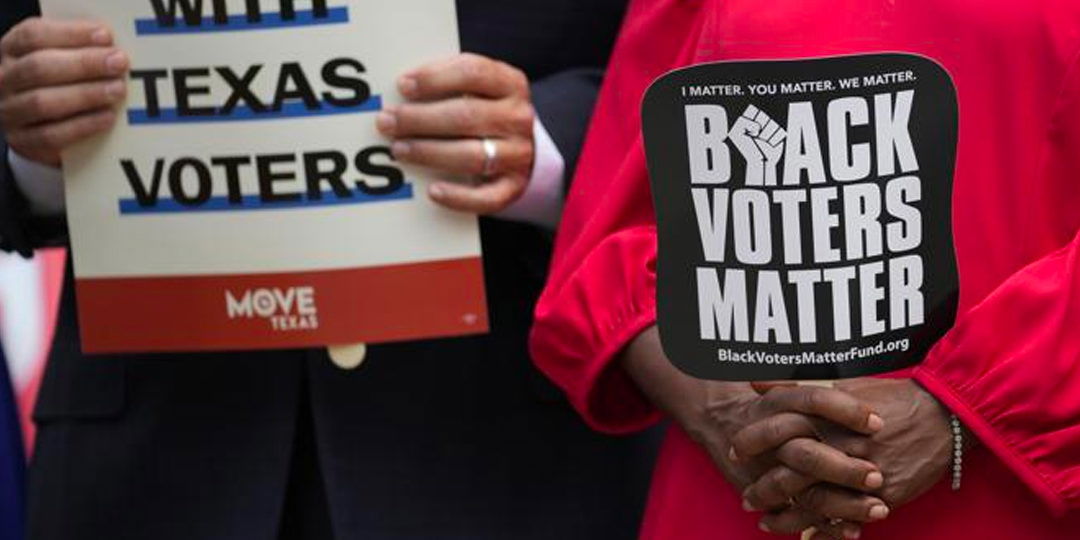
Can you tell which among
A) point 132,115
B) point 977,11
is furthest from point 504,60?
point 977,11

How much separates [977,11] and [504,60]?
0.68 m

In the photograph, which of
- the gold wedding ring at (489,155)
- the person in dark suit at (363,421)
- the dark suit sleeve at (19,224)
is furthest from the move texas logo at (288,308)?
the dark suit sleeve at (19,224)

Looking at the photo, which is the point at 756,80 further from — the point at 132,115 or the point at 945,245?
the point at 132,115

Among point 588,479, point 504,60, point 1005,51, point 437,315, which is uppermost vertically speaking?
point 1005,51

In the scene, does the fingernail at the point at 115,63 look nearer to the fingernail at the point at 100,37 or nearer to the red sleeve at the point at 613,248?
the fingernail at the point at 100,37

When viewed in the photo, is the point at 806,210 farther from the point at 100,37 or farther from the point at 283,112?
the point at 100,37

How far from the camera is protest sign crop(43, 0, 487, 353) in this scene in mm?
2312

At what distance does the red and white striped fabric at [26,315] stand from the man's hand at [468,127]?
5.77ft

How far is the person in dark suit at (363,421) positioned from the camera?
2451 millimetres

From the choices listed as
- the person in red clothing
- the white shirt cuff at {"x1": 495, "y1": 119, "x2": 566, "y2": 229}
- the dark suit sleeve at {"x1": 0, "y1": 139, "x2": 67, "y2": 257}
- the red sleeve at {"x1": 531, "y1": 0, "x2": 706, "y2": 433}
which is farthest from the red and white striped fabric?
the person in red clothing

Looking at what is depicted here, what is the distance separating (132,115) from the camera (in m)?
2.36

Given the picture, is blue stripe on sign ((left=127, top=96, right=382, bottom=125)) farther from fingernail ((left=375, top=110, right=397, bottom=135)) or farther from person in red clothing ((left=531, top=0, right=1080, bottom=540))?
person in red clothing ((left=531, top=0, right=1080, bottom=540))

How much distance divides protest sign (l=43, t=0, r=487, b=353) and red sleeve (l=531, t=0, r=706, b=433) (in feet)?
0.59

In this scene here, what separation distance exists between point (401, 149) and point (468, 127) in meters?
0.08
